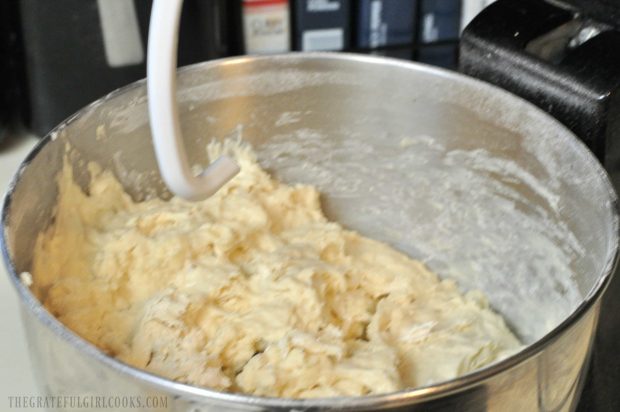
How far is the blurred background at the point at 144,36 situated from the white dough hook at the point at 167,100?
0.30m

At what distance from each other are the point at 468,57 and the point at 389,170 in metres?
0.17

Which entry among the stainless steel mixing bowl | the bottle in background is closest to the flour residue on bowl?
the stainless steel mixing bowl

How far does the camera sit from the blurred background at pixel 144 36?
2.87ft

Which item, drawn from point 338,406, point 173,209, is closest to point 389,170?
point 173,209

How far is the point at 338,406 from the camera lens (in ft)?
1.44

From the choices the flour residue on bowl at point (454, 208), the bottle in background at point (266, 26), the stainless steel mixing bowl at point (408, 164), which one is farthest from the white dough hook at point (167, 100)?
the bottle in background at point (266, 26)

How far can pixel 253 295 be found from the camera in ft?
2.50

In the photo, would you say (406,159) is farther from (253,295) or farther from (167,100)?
(167,100)

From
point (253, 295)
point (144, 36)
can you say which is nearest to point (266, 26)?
point (144, 36)

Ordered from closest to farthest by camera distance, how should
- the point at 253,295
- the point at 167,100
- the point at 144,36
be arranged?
the point at 167,100
the point at 253,295
the point at 144,36

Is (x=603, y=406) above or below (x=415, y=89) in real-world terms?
below

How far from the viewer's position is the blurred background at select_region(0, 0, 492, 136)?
0.87m

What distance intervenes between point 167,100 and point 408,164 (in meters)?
0.33

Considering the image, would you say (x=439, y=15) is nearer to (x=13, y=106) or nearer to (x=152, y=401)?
(x=13, y=106)
